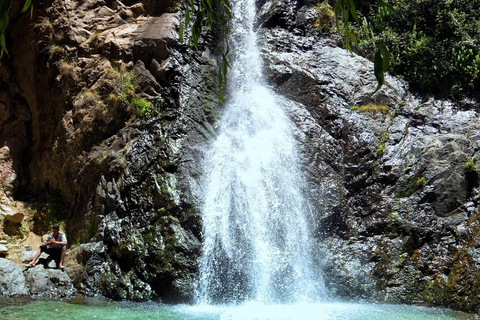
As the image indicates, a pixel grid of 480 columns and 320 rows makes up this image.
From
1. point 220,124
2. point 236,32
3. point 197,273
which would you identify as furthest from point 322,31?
point 197,273

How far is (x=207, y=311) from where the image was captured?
6676 millimetres

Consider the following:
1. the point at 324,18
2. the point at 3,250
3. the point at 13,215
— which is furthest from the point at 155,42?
the point at 3,250

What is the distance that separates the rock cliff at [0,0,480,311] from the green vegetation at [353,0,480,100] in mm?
758

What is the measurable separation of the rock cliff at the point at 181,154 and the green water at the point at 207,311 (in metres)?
0.59

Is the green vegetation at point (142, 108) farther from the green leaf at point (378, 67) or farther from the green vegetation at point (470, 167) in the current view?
the green leaf at point (378, 67)

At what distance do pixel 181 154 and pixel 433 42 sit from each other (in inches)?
326

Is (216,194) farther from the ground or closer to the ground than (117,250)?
farther from the ground

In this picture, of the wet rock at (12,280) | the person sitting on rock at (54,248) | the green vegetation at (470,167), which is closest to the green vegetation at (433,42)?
the green vegetation at (470,167)

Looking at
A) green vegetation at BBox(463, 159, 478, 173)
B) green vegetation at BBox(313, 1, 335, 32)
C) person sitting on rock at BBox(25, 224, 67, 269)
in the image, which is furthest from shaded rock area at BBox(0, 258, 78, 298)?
green vegetation at BBox(313, 1, 335, 32)

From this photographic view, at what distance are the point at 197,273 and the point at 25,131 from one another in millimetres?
7599

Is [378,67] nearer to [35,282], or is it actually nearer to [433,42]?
[35,282]

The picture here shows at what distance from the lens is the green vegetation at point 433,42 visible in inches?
438

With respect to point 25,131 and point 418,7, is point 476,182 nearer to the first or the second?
point 418,7

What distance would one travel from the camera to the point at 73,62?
36.4 feet
